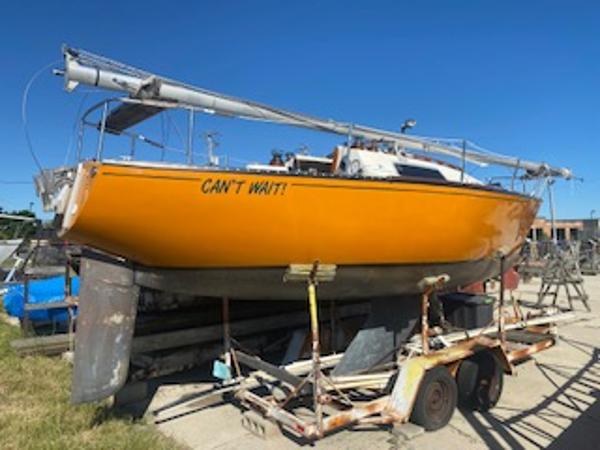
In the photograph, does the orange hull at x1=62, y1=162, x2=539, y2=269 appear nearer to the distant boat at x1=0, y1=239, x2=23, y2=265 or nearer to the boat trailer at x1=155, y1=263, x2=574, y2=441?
the boat trailer at x1=155, y1=263, x2=574, y2=441

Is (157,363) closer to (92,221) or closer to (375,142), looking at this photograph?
(92,221)

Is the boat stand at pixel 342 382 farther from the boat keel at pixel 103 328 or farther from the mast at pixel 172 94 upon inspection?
the mast at pixel 172 94

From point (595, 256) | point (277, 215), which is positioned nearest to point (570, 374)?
point (277, 215)

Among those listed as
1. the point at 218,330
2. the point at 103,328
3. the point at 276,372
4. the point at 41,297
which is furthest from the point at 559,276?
the point at 41,297

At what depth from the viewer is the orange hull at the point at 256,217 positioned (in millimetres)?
3090

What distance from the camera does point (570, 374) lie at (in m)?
5.34

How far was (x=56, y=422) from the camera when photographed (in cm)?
379

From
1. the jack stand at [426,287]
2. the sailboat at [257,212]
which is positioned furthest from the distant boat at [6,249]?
the jack stand at [426,287]

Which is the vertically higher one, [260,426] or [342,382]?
[342,382]

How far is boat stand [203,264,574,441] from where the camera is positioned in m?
3.46

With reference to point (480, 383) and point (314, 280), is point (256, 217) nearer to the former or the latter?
point (314, 280)

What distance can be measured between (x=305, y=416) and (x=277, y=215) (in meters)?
1.82

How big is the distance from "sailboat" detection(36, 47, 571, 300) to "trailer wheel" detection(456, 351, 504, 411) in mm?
883

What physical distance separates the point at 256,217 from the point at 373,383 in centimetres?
173
